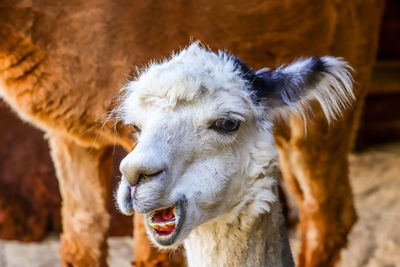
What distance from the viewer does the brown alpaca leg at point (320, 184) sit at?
3.15m

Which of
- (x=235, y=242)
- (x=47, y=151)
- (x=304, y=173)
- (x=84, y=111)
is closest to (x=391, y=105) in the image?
(x=304, y=173)

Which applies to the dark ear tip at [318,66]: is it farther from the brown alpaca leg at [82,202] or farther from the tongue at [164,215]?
the brown alpaca leg at [82,202]

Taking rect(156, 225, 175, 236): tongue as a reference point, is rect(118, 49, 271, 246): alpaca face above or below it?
above

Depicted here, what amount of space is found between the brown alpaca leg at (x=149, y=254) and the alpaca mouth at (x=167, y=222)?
116 cm

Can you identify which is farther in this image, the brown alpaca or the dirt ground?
the dirt ground

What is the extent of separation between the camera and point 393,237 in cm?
405

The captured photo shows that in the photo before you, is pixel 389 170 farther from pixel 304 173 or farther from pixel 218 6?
pixel 218 6

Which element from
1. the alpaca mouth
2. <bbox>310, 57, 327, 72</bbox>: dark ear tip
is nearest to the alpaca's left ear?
<bbox>310, 57, 327, 72</bbox>: dark ear tip

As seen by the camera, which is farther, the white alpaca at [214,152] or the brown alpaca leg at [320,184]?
the brown alpaca leg at [320,184]

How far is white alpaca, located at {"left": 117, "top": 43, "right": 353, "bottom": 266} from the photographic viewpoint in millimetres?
1582

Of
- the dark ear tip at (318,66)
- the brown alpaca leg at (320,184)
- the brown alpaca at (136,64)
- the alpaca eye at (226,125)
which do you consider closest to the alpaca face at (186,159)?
the alpaca eye at (226,125)

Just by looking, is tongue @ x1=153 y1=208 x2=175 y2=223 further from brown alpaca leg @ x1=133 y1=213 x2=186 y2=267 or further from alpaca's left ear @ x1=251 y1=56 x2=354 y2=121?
brown alpaca leg @ x1=133 y1=213 x2=186 y2=267

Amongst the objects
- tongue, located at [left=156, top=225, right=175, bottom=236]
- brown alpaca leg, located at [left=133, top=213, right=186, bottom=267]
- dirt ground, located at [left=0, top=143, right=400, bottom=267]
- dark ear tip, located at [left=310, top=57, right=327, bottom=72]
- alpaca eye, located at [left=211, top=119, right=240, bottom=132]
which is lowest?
dirt ground, located at [left=0, top=143, right=400, bottom=267]

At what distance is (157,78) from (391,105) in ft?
15.5
